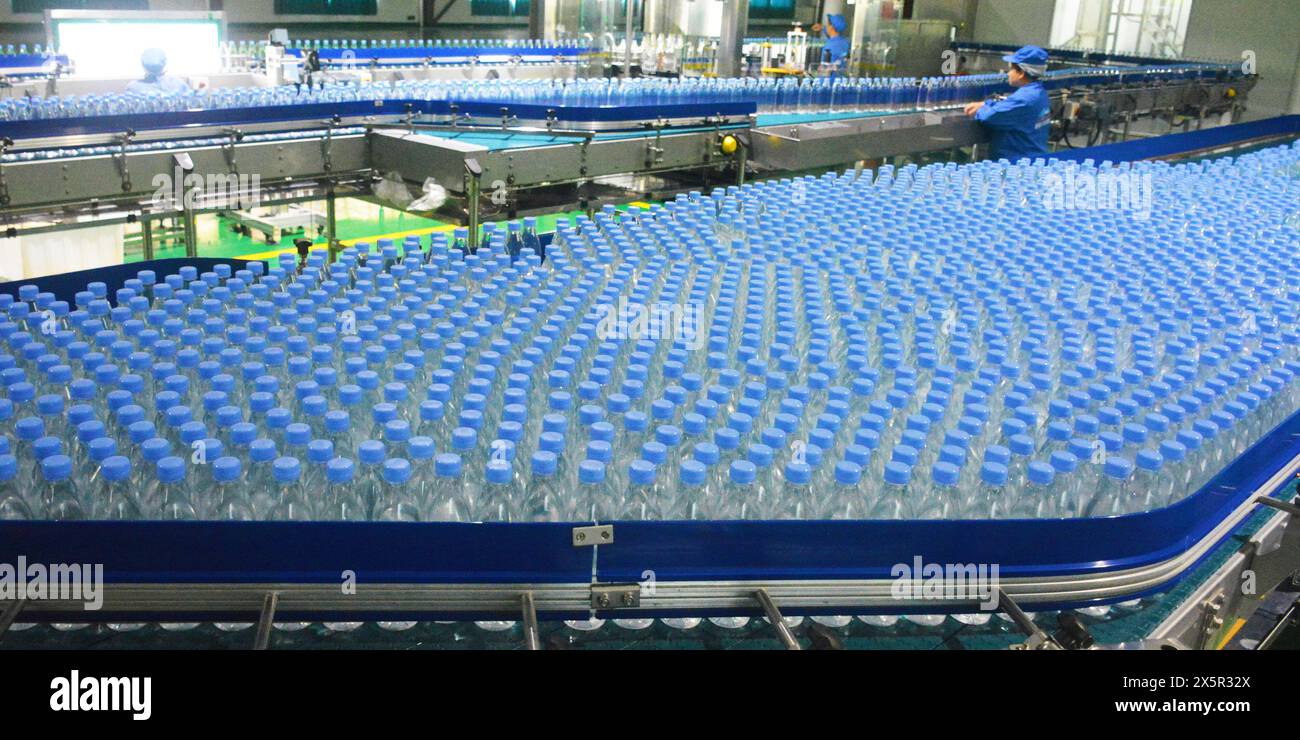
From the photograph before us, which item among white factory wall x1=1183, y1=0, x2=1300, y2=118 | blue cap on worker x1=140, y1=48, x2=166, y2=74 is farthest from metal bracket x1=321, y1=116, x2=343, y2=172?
white factory wall x1=1183, y1=0, x2=1300, y2=118

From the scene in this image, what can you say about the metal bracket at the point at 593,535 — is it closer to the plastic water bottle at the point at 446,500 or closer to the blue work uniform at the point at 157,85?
the plastic water bottle at the point at 446,500

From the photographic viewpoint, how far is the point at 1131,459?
169 cm

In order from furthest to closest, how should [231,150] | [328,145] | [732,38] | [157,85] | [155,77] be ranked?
1. [732,38]
2. [155,77]
3. [157,85]
4. [328,145]
5. [231,150]

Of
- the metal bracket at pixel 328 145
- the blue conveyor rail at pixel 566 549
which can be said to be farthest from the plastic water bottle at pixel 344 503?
the metal bracket at pixel 328 145

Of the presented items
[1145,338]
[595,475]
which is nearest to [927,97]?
[1145,338]

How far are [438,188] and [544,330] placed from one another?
2.64m

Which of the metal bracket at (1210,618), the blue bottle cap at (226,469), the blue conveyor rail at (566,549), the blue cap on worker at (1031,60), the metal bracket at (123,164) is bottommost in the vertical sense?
the metal bracket at (1210,618)

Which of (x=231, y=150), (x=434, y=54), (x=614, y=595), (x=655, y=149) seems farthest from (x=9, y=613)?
(x=434, y=54)

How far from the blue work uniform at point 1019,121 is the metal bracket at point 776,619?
5191 millimetres

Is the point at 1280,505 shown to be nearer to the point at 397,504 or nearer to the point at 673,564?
the point at 673,564

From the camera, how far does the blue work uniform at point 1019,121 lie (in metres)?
6.06

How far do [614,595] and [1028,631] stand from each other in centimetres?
59

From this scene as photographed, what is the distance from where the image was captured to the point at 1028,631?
1.41 m

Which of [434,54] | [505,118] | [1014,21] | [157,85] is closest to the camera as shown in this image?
[505,118]
